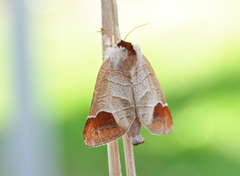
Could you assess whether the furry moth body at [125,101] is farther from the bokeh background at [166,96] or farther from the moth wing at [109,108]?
the bokeh background at [166,96]

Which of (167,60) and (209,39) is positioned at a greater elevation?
(209,39)

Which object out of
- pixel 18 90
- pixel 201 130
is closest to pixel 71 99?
pixel 18 90

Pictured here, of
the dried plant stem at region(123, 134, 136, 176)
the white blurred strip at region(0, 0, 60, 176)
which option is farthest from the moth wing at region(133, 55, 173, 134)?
the white blurred strip at region(0, 0, 60, 176)

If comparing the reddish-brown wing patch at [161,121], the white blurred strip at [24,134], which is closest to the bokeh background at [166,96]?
the white blurred strip at [24,134]

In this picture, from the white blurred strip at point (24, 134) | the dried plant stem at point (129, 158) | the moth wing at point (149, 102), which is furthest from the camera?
the white blurred strip at point (24, 134)

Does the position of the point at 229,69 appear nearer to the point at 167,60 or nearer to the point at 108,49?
the point at 167,60

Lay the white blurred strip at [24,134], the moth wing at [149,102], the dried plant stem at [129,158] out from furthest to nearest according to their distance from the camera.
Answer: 1. the white blurred strip at [24,134]
2. the moth wing at [149,102]
3. the dried plant stem at [129,158]

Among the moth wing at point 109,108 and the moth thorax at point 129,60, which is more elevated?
the moth thorax at point 129,60

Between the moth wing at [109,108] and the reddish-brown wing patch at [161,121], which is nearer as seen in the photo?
the moth wing at [109,108]
